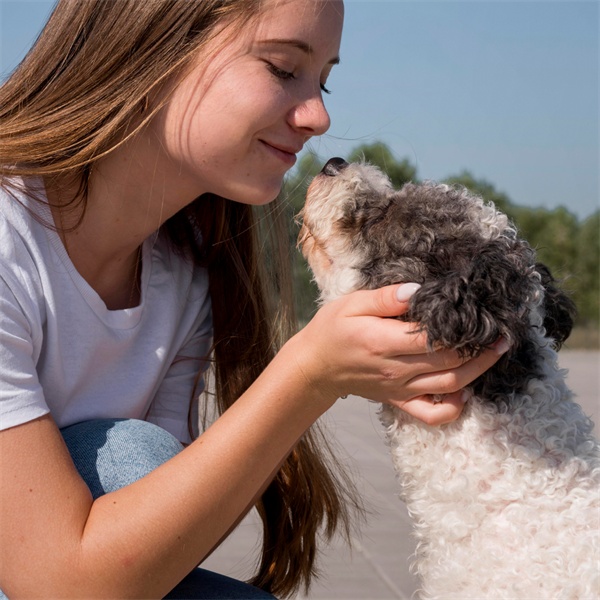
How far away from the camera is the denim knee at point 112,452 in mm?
1910

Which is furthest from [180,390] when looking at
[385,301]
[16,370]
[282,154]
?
[385,301]

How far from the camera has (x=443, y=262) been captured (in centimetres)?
173

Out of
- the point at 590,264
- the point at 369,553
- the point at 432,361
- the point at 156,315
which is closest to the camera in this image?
the point at 432,361

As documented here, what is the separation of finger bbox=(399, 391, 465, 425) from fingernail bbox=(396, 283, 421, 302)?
303 millimetres

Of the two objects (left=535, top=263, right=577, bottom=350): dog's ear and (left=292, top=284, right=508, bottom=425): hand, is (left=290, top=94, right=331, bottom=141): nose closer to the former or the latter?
(left=292, top=284, right=508, bottom=425): hand

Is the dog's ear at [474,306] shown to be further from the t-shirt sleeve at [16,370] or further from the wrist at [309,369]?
the t-shirt sleeve at [16,370]

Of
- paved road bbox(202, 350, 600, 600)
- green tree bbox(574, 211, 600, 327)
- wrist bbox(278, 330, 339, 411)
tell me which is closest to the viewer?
wrist bbox(278, 330, 339, 411)

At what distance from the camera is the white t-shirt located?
177cm

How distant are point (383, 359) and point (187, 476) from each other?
60 cm

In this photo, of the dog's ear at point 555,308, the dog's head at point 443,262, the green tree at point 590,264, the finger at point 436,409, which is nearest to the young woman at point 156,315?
the finger at point 436,409

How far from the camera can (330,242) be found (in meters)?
1.97

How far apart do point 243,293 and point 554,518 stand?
4.80 ft

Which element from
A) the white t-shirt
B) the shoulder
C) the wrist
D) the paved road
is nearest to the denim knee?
the white t-shirt

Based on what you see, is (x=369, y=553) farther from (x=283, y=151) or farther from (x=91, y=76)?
(x=91, y=76)
